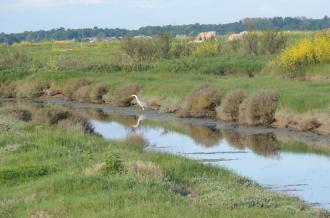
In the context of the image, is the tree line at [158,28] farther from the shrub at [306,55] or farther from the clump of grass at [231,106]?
the clump of grass at [231,106]

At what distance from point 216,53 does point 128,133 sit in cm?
2824

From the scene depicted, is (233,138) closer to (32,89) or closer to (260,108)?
(260,108)

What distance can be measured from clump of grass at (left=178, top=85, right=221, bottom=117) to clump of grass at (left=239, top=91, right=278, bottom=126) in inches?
121

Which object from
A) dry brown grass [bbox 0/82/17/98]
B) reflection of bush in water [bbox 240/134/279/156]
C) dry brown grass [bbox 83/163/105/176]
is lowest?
dry brown grass [bbox 0/82/17/98]

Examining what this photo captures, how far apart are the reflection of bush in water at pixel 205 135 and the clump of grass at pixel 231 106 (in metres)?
1.58

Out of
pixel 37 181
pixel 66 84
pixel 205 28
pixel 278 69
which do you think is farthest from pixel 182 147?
pixel 205 28

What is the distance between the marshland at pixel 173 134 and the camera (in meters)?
12.7

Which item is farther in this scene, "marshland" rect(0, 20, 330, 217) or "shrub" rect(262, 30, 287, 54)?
"shrub" rect(262, 30, 287, 54)

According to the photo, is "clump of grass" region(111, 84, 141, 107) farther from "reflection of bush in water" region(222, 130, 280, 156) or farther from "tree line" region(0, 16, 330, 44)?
"tree line" region(0, 16, 330, 44)

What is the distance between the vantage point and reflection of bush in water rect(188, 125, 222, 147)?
89.3ft

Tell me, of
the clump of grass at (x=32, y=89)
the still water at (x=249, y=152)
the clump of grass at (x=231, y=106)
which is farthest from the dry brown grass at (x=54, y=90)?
the clump of grass at (x=231, y=106)

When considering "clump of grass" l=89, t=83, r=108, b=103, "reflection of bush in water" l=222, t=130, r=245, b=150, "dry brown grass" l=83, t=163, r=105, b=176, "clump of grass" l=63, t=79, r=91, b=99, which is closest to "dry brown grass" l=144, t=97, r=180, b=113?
"clump of grass" l=89, t=83, r=108, b=103

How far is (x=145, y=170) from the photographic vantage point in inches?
573

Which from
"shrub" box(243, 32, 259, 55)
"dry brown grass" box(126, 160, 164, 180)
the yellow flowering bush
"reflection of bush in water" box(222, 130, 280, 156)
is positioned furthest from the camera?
"shrub" box(243, 32, 259, 55)
